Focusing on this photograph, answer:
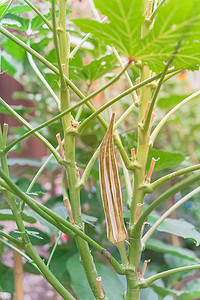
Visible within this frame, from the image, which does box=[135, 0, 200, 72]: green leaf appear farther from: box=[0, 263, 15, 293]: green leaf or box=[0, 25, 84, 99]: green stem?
box=[0, 263, 15, 293]: green leaf

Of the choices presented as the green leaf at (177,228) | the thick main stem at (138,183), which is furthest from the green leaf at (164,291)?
the thick main stem at (138,183)

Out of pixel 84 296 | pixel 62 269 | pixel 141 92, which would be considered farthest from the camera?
pixel 62 269

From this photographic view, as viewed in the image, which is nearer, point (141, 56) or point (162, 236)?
point (141, 56)

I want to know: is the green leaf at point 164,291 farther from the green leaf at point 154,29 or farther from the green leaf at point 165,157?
the green leaf at point 154,29

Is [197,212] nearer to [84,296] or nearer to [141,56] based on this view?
[84,296]

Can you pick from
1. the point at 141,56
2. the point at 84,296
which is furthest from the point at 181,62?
the point at 84,296

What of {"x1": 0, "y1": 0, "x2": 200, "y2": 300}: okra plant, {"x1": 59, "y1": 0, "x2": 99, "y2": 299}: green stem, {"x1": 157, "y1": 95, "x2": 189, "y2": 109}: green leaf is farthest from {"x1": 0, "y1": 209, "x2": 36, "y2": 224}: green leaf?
{"x1": 157, "y1": 95, "x2": 189, "y2": 109}: green leaf
